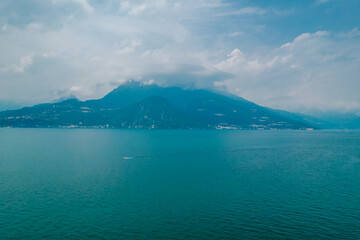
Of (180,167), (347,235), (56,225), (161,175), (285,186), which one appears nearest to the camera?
(347,235)

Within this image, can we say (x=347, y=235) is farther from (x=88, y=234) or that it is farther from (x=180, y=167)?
(x=180, y=167)

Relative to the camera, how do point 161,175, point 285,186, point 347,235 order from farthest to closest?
point 161,175, point 285,186, point 347,235

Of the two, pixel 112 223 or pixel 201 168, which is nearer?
pixel 112 223

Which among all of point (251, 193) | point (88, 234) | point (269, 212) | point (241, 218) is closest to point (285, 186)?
point (251, 193)

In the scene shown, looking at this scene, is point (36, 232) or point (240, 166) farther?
point (240, 166)

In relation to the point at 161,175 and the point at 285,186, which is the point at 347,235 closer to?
the point at 285,186

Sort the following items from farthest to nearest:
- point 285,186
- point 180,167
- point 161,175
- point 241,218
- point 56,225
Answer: point 180,167 < point 161,175 < point 285,186 < point 241,218 < point 56,225

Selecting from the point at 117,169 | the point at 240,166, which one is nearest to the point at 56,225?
the point at 117,169

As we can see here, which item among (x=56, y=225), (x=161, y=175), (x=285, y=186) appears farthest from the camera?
(x=161, y=175)
